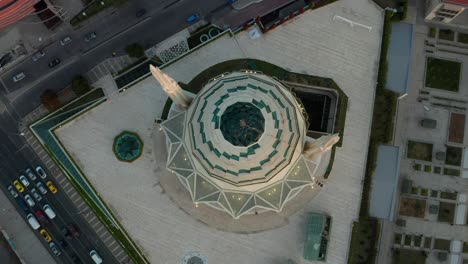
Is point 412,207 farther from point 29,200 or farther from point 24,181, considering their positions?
point 24,181

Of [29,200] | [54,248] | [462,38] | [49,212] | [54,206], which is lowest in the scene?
[54,248]

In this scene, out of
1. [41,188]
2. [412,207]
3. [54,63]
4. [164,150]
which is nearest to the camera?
[164,150]

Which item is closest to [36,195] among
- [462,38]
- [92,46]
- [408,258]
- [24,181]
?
[24,181]

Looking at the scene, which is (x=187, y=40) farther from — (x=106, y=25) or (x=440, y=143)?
(x=440, y=143)

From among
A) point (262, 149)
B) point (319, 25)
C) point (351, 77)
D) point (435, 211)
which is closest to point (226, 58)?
point (319, 25)

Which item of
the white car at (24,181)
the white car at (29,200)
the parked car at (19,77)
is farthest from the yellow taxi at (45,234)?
the parked car at (19,77)

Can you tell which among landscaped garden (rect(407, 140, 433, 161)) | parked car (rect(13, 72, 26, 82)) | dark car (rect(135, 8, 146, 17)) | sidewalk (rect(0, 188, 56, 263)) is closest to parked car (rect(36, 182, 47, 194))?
sidewalk (rect(0, 188, 56, 263))
